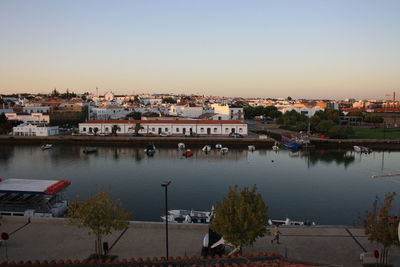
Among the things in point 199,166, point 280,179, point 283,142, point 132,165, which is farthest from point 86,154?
point 283,142

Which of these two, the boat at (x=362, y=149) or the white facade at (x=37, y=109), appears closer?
the boat at (x=362, y=149)

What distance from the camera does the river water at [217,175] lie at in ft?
33.8

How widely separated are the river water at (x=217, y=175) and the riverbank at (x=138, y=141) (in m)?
1.71

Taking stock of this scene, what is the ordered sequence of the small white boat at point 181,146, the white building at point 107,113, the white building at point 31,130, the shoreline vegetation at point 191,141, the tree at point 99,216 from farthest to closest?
the white building at point 107,113 < the white building at point 31,130 < the shoreline vegetation at point 191,141 < the small white boat at point 181,146 < the tree at point 99,216

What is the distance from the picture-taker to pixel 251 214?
4895 millimetres

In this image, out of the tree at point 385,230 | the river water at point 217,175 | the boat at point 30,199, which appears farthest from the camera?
the river water at point 217,175

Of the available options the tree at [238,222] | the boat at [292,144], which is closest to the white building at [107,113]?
the boat at [292,144]

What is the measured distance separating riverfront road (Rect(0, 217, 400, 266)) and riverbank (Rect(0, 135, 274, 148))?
16457mm

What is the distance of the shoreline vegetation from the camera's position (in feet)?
75.9

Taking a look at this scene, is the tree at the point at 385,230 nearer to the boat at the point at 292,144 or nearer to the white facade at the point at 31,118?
the boat at the point at 292,144

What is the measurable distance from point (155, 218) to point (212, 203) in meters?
2.07

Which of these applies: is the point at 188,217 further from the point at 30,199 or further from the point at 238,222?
the point at 30,199

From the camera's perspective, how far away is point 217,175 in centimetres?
1448

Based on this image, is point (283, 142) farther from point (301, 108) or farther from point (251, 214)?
point (301, 108)
